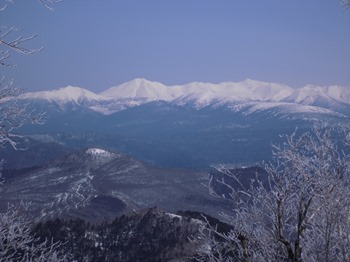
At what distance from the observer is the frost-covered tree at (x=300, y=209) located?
672 centimetres

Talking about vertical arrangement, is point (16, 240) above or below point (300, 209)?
below

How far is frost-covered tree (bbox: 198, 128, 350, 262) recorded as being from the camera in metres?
6.72

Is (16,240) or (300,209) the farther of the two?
(16,240)

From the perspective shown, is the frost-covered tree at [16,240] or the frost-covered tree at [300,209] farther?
the frost-covered tree at [16,240]

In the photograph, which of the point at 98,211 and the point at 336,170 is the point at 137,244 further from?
the point at 336,170

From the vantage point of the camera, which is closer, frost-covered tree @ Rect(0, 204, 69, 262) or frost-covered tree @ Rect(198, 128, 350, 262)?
frost-covered tree @ Rect(198, 128, 350, 262)

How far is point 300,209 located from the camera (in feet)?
21.6

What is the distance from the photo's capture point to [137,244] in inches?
3196

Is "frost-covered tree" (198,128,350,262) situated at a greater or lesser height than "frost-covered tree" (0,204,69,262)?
greater

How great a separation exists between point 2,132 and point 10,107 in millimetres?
398

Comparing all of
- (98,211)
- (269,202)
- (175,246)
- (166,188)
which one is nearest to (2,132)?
(269,202)

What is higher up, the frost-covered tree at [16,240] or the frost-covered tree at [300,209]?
the frost-covered tree at [300,209]

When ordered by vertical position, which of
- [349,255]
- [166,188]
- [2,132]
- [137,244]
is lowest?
[166,188]

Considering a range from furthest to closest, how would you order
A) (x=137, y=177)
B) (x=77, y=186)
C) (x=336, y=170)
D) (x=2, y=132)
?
(x=137, y=177) < (x=77, y=186) < (x=336, y=170) < (x=2, y=132)
